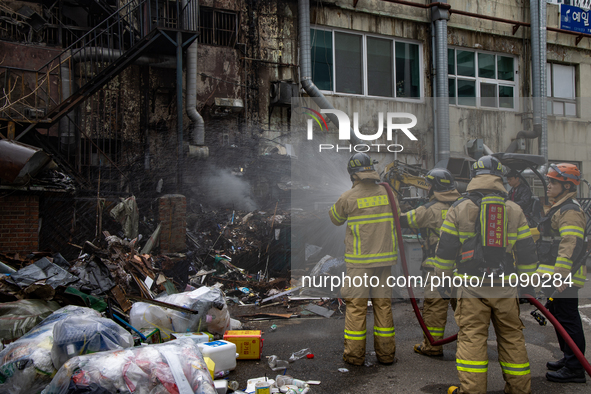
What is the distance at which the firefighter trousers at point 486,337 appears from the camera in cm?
324

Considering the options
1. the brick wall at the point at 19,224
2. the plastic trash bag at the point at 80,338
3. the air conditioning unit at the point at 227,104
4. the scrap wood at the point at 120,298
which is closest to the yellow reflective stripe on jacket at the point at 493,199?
the plastic trash bag at the point at 80,338

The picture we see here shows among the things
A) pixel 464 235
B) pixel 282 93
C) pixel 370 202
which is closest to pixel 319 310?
pixel 370 202

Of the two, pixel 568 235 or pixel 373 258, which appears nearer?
pixel 568 235

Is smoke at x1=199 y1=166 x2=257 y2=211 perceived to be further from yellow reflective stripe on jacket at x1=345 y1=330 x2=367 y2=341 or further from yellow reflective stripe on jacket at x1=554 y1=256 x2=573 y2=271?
yellow reflective stripe on jacket at x1=554 y1=256 x2=573 y2=271

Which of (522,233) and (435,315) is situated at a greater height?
(522,233)

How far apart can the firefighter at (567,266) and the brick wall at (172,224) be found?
233 inches

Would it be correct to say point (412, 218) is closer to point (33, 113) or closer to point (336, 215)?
point (336, 215)

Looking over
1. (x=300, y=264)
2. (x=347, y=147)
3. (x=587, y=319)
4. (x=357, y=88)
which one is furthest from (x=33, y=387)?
(x=357, y=88)

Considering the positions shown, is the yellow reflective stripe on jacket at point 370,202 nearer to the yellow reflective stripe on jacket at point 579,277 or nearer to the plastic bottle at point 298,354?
the plastic bottle at point 298,354

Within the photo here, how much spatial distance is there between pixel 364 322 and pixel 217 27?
28.0 feet

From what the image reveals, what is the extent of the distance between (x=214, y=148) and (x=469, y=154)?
23.1ft

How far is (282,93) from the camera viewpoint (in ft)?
33.6

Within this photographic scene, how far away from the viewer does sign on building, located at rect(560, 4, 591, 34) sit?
43.0ft

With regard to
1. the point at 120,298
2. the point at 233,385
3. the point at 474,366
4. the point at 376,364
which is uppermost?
the point at 120,298
